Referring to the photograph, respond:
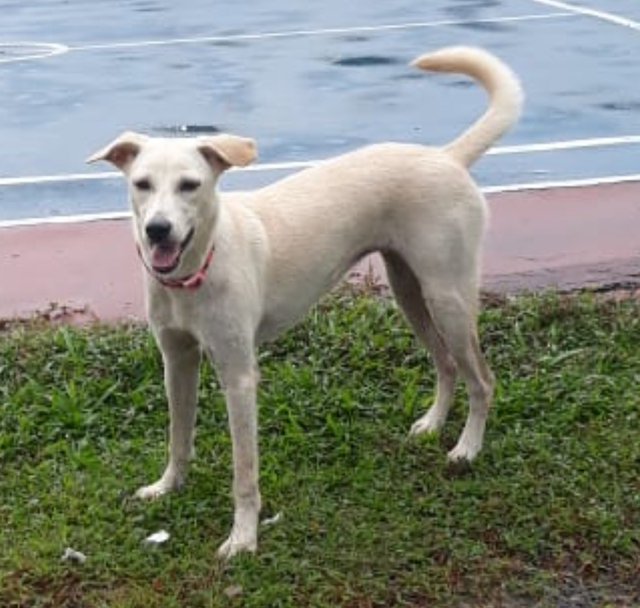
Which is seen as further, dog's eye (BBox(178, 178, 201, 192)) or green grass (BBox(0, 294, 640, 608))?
green grass (BBox(0, 294, 640, 608))

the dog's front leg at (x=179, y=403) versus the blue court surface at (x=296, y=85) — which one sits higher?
the dog's front leg at (x=179, y=403)

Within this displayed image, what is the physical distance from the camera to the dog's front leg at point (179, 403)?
483 cm

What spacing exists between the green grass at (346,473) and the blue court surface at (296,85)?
2.41m

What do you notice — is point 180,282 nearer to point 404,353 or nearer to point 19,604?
point 19,604

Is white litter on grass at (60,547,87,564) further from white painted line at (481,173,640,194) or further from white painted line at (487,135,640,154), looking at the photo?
white painted line at (487,135,640,154)

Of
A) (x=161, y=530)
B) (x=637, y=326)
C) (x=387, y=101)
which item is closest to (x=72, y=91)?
(x=387, y=101)

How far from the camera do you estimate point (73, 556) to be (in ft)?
15.3

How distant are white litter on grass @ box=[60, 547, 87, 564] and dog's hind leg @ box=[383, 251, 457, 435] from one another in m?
1.44

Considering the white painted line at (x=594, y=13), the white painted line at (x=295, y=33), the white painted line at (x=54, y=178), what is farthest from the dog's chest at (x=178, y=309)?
the white painted line at (x=594, y=13)

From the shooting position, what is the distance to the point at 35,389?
578 centimetres

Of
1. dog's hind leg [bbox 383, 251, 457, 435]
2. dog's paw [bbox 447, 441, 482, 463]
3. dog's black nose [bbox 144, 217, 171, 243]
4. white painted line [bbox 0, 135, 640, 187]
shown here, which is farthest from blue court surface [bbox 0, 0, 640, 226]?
dog's black nose [bbox 144, 217, 171, 243]

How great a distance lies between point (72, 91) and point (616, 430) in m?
7.22

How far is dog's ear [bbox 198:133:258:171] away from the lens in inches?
170

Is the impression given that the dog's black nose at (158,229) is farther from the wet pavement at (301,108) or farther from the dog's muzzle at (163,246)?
the wet pavement at (301,108)
